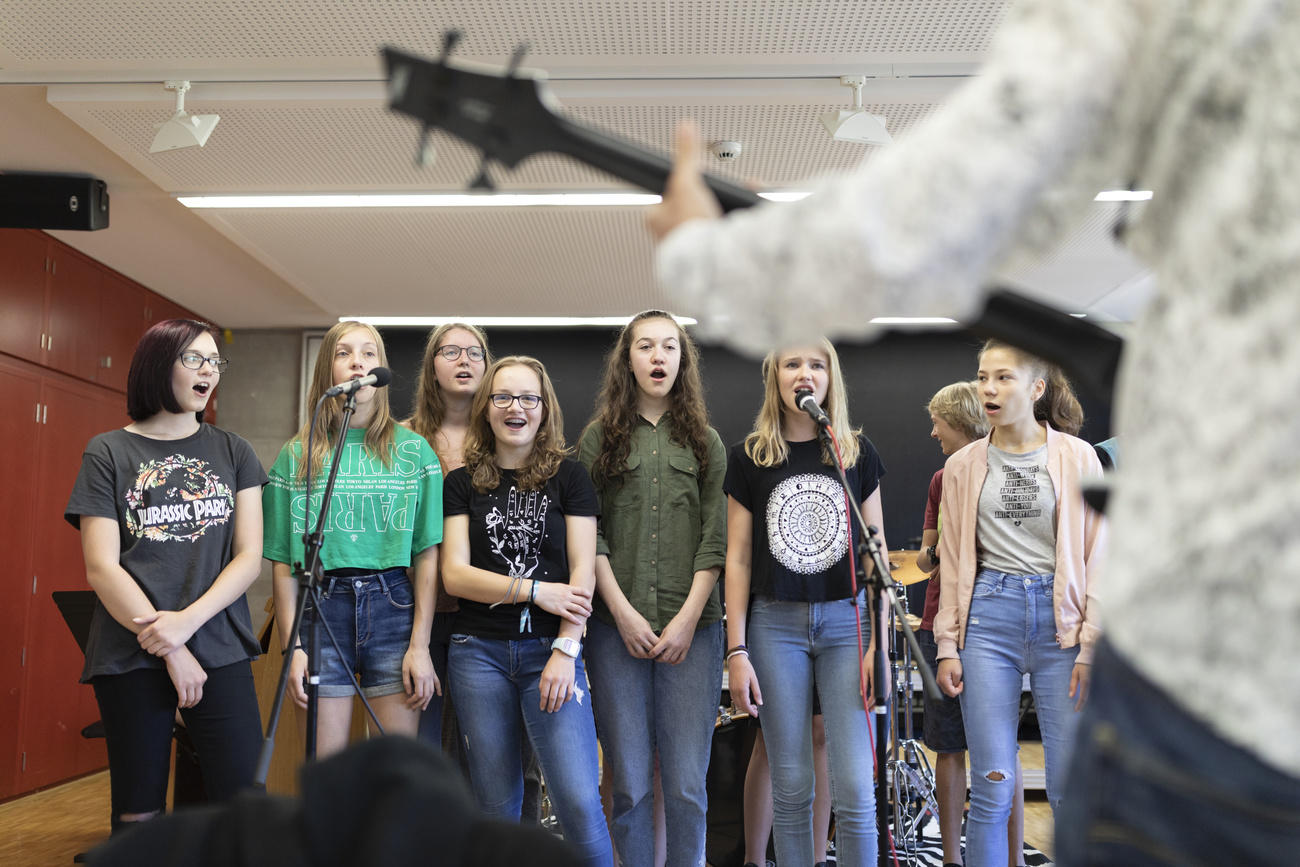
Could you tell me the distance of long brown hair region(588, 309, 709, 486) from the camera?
2.94 metres

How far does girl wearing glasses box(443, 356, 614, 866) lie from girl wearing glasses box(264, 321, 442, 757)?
109 millimetres

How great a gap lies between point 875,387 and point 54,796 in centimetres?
569

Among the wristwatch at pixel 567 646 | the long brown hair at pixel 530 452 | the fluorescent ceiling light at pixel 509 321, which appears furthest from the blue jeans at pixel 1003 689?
the fluorescent ceiling light at pixel 509 321

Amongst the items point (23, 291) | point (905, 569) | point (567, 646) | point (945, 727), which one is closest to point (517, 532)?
point (567, 646)

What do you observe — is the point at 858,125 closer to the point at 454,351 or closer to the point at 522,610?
the point at 454,351

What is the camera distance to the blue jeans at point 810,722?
98.1 inches

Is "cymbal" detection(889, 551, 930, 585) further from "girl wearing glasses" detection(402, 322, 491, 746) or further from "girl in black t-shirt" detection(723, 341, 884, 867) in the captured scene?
"girl wearing glasses" detection(402, 322, 491, 746)

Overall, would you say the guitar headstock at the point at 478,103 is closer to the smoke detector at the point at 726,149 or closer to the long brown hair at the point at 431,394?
the long brown hair at the point at 431,394

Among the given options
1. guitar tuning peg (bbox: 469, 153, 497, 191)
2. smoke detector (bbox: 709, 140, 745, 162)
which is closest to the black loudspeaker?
smoke detector (bbox: 709, 140, 745, 162)

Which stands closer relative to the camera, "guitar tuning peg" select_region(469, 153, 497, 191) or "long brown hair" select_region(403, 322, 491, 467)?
"guitar tuning peg" select_region(469, 153, 497, 191)

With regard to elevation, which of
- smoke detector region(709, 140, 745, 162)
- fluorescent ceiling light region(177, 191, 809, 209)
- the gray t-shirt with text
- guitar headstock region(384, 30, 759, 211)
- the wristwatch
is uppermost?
smoke detector region(709, 140, 745, 162)

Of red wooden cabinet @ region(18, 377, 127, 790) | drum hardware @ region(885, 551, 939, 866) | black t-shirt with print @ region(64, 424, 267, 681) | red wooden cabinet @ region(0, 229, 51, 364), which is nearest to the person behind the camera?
black t-shirt with print @ region(64, 424, 267, 681)

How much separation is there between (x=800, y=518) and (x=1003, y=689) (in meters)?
0.67

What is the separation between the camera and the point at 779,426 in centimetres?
285
